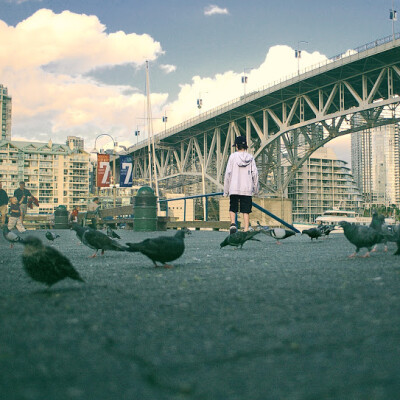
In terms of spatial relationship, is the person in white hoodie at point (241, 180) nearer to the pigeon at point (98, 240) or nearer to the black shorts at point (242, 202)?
the black shorts at point (242, 202)

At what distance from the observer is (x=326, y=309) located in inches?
84.0

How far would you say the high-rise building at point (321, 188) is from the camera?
103 m

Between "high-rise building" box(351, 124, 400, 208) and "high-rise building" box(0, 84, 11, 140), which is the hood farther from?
"high-rise building" box(0, 84, 11, 140)

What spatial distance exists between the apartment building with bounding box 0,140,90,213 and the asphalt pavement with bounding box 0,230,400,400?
380ft

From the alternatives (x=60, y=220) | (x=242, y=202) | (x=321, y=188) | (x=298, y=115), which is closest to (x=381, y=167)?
(x=321, y=188)

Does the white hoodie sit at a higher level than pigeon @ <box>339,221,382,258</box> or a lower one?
higher

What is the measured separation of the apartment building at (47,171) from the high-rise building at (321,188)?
5660 cm

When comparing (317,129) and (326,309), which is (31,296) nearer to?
(326,309)

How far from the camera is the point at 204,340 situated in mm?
1649

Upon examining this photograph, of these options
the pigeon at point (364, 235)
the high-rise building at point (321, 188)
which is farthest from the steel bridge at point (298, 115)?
the high-rise building at point (321, 188)

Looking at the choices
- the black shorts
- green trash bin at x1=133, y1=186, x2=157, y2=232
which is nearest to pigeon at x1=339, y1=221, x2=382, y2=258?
the black shorts

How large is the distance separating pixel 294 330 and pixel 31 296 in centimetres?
163

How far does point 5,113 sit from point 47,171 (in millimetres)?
53476

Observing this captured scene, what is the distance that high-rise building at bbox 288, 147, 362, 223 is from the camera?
10343 cm
